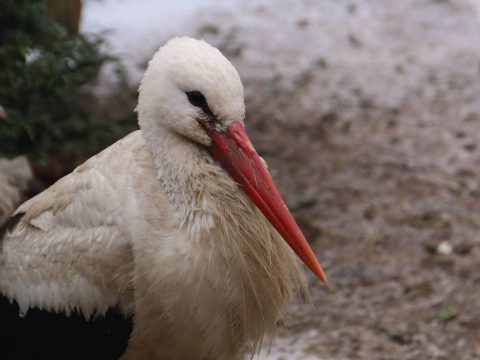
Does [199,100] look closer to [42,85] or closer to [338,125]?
[42,85]

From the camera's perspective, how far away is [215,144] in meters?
2.96

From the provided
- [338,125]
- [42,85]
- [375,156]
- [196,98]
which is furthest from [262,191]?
[338,125]

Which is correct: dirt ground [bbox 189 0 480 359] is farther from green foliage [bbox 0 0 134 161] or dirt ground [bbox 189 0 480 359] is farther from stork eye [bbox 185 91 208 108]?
stork eye [bbox 185 91 208 108]

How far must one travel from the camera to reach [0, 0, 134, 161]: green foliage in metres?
4.77

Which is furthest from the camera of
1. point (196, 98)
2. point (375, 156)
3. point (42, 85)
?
point (375, 156)

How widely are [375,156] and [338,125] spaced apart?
49 centimetres

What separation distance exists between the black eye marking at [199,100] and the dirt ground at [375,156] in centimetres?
180

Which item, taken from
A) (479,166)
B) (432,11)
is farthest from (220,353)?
(432,11)

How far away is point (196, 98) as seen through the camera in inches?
113

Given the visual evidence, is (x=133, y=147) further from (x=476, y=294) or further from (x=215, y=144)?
(x=476, y=294)

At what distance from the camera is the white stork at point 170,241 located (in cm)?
290

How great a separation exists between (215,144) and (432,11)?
17.6 ft

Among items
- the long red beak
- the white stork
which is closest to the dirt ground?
the white stork

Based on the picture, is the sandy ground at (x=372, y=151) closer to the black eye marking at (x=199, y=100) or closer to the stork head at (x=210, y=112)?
the stork head at (x=210, y=112)
